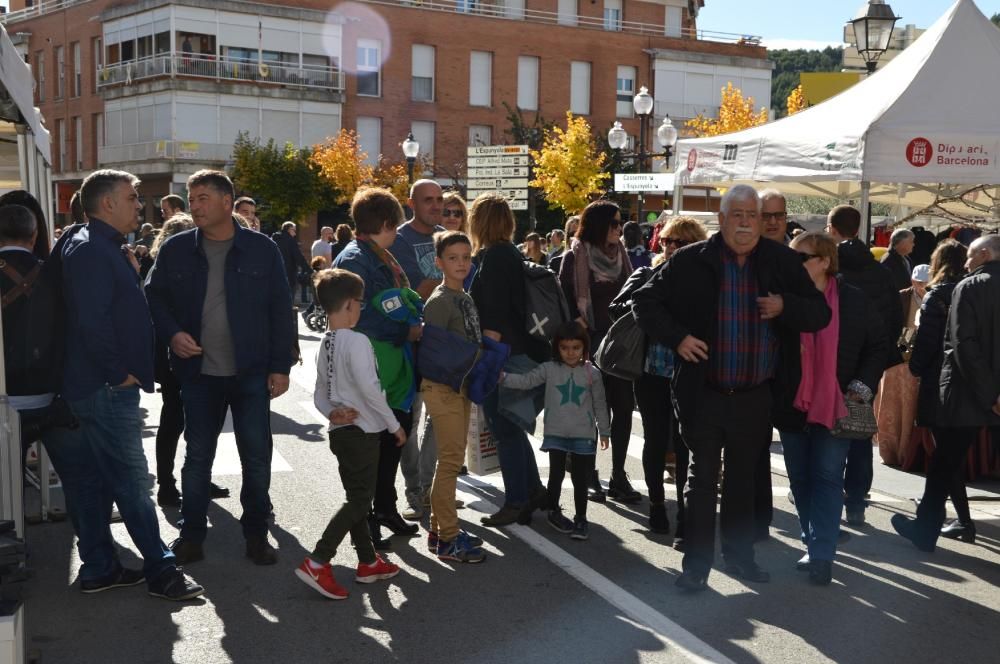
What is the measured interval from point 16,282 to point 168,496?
254 centimetres

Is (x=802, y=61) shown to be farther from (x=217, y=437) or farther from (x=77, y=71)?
(x=217, y=437)

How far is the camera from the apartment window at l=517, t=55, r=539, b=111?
5694cm

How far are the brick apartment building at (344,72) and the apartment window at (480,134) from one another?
0.07 meters

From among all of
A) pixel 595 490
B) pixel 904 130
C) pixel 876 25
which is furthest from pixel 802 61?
pixel 595 490

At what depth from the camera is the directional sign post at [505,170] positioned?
22.4 meters

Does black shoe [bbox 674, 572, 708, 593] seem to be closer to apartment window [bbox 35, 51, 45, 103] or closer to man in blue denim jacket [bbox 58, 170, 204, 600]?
man in blue denim jacket [bbox 58, 170, 204, 600]

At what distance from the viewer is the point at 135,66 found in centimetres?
5144

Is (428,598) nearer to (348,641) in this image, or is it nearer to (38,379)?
(348,641)

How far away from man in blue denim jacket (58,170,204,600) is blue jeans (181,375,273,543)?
534 mm

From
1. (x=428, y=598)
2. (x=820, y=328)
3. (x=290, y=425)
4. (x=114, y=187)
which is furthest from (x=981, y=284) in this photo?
(x=290, y=425)

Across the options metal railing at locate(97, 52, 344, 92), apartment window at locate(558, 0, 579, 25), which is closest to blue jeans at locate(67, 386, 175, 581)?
metal railing at locate(97, 52, 344, 92)

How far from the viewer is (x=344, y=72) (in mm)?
53031

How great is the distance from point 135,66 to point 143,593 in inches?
1950

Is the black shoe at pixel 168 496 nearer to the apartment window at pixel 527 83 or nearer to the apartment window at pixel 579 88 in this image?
the apartment window at pixel 527 83
